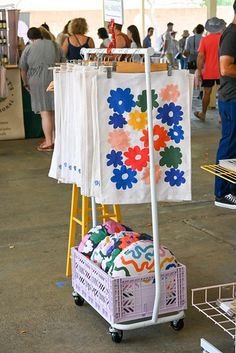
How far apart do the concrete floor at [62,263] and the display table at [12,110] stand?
182 cm

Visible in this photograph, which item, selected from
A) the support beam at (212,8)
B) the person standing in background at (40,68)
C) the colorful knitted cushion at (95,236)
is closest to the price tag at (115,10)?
the person standing in background at (40,68)

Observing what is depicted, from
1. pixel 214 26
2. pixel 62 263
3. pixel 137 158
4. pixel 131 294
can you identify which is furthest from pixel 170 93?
pixel 214 26

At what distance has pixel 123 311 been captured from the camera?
9.62 ft

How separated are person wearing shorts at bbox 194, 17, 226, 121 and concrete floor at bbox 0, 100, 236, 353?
277 centimetres

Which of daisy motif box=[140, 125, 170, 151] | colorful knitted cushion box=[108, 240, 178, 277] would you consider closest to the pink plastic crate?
colorful knitted cushion box=[108, 240, 178, 277]

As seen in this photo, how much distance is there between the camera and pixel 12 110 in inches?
327

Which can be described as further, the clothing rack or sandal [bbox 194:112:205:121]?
sandal [bbox 194:112:205:121]

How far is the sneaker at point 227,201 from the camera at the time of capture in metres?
4.94

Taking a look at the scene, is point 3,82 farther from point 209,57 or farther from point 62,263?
point 62,263

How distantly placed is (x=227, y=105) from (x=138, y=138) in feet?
6.99

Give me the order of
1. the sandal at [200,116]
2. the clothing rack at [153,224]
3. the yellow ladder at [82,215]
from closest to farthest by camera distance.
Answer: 1. the clothing rack at [153,224]
2. the yellow ladder at [82,215]
3. the sandal at [200,116]

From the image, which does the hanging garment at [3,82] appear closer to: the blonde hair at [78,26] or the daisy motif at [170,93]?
the blonde hair at [78,26]

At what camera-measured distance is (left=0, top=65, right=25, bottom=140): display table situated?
8.25 metres

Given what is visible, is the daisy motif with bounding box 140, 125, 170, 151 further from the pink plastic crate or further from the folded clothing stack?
the pink plastic crate
